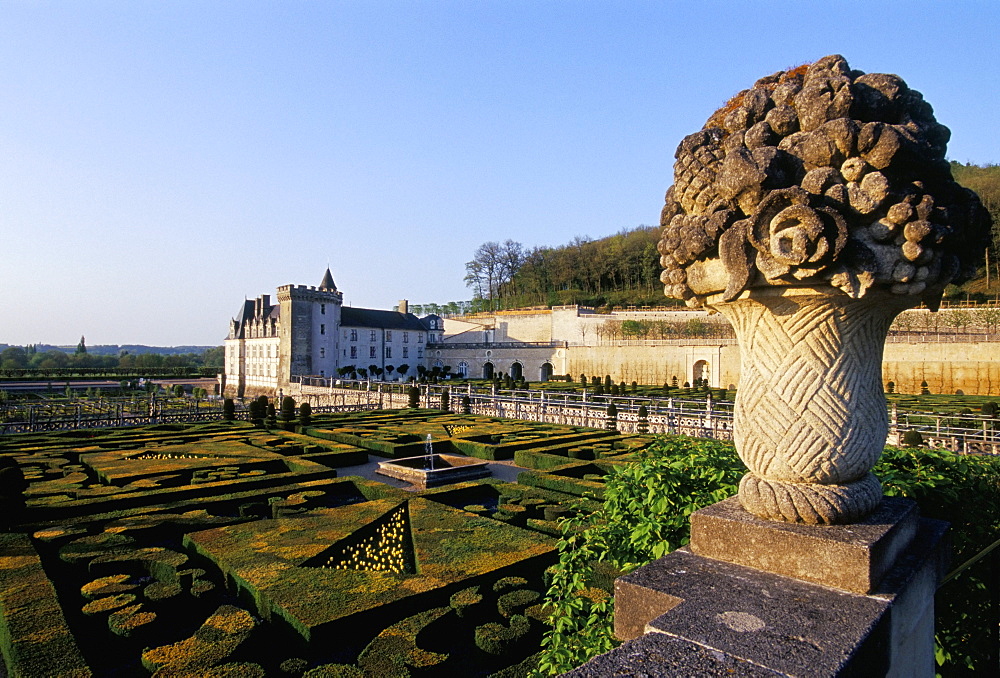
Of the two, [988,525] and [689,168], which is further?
[988,525]

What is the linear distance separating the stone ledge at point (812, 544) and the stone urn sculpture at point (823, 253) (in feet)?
0.37

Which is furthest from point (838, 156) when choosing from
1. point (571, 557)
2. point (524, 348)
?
point (524, 348)

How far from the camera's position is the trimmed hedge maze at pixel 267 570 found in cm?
454

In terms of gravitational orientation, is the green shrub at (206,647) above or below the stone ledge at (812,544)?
below

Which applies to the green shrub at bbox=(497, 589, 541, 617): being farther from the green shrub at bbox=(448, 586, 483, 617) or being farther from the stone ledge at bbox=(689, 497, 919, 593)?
the stone ledge at bbox=(689, 497, 919, 593)

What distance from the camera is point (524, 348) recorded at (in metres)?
54.0

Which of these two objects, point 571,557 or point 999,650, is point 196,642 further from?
point 999,650

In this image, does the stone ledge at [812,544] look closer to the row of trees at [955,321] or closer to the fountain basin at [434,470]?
the fountain basin at [434,470]

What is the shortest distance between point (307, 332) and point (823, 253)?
47261 mm

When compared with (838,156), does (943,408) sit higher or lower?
lower

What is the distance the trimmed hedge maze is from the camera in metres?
4.54

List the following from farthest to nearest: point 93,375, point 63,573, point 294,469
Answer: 1. point 93,375
2. point 294,469
3. point 63,573

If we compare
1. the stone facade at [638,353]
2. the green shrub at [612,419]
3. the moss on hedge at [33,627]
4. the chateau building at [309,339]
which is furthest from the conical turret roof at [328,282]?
the moss on hedge at [33,627]

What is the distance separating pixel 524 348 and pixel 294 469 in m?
42.6
